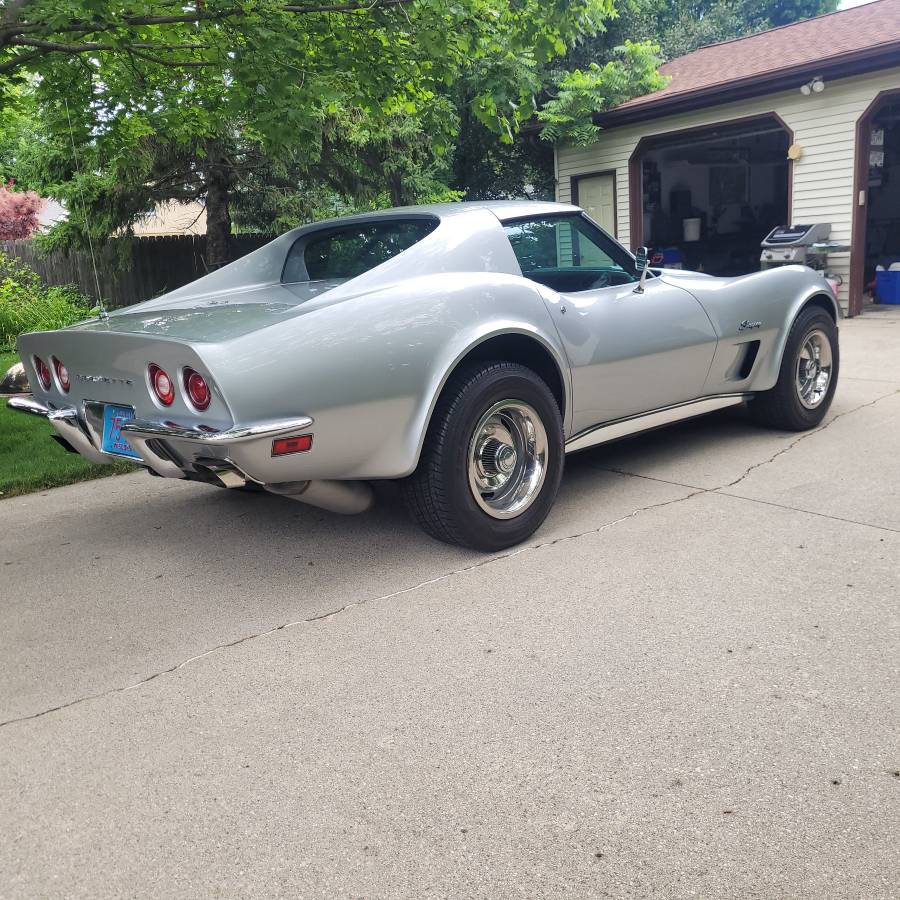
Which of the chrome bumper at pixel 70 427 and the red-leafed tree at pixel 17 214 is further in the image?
the red-leafed tree at pixel 17 214

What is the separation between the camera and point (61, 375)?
4078 mm

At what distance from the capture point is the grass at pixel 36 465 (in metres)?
5.61

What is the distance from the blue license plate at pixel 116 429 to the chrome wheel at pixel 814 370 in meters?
4.10

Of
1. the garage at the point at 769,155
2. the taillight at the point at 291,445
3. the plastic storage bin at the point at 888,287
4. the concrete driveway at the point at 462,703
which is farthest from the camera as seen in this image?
the plastic storage bin at the point at 888,287

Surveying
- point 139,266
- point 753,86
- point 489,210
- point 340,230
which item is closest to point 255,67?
point 340,230

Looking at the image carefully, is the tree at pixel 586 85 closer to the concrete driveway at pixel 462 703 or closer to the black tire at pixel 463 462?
the black tire at pixel 463 462

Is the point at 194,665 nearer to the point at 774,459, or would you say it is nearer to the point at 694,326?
the point at 694,326

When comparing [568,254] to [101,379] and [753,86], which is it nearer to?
[101,379]

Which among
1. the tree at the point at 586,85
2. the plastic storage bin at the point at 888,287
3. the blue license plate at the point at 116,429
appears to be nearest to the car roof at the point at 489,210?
the blue license plate at the point at 116,429

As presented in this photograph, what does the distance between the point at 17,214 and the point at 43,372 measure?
86.2 feet

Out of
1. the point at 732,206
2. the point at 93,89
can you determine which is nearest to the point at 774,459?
the point at 93,89

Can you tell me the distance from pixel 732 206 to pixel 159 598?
19.8 m

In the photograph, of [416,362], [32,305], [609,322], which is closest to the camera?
[416,362]

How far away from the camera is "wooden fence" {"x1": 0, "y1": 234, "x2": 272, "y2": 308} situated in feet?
50.3
